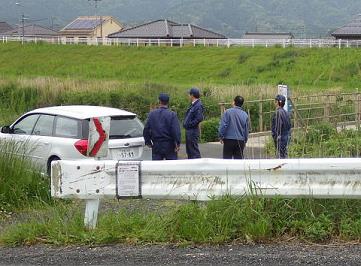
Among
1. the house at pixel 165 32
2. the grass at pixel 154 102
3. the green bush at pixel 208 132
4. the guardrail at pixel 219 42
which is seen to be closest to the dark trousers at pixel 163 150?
the grass at pixel 154 102

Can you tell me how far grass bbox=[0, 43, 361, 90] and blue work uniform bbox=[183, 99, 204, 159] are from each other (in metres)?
28.0

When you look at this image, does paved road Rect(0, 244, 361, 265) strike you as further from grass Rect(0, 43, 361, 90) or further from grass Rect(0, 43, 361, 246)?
grass Rect(0, 43, 361, 90)

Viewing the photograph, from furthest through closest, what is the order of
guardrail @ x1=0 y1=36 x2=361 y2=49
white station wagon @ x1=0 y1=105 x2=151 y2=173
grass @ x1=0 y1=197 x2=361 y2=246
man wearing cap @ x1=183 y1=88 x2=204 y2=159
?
guardrail @ x1=0 y1=36 x2=361 y2=49 → man wearing cap @ x1=183 y1=88 x2=204 y2=159 → white station wagon @ x1=0 y1=105 x2=151 y2=173 → grass @ x1=0 y1=197 x2=361 y2=246

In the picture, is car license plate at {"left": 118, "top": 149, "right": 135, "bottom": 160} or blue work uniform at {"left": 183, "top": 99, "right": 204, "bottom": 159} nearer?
car license plate at {"left": 118, "top": 149, "right": 135, "bottom": 160}

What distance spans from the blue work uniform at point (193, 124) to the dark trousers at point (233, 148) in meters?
0.87

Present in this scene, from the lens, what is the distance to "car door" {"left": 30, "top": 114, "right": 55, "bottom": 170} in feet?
35.3

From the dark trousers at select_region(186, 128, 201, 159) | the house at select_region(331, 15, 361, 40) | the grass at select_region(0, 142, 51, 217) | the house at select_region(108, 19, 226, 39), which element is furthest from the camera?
the house at select_region(108, 19, 226, 39)

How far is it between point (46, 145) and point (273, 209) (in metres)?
6.22

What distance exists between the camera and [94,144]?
6105 mm

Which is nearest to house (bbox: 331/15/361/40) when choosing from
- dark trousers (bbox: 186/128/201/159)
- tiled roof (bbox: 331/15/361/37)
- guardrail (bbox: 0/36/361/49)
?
tiled roof (bbox: 331/15/361/37)

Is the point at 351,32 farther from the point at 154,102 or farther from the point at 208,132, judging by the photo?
the point at 208,132

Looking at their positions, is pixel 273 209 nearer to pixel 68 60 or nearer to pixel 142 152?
pixel 142 152

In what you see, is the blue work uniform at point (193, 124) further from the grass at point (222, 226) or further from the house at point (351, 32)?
the house at point (351, 32)

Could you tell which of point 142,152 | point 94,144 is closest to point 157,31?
point 142,152
